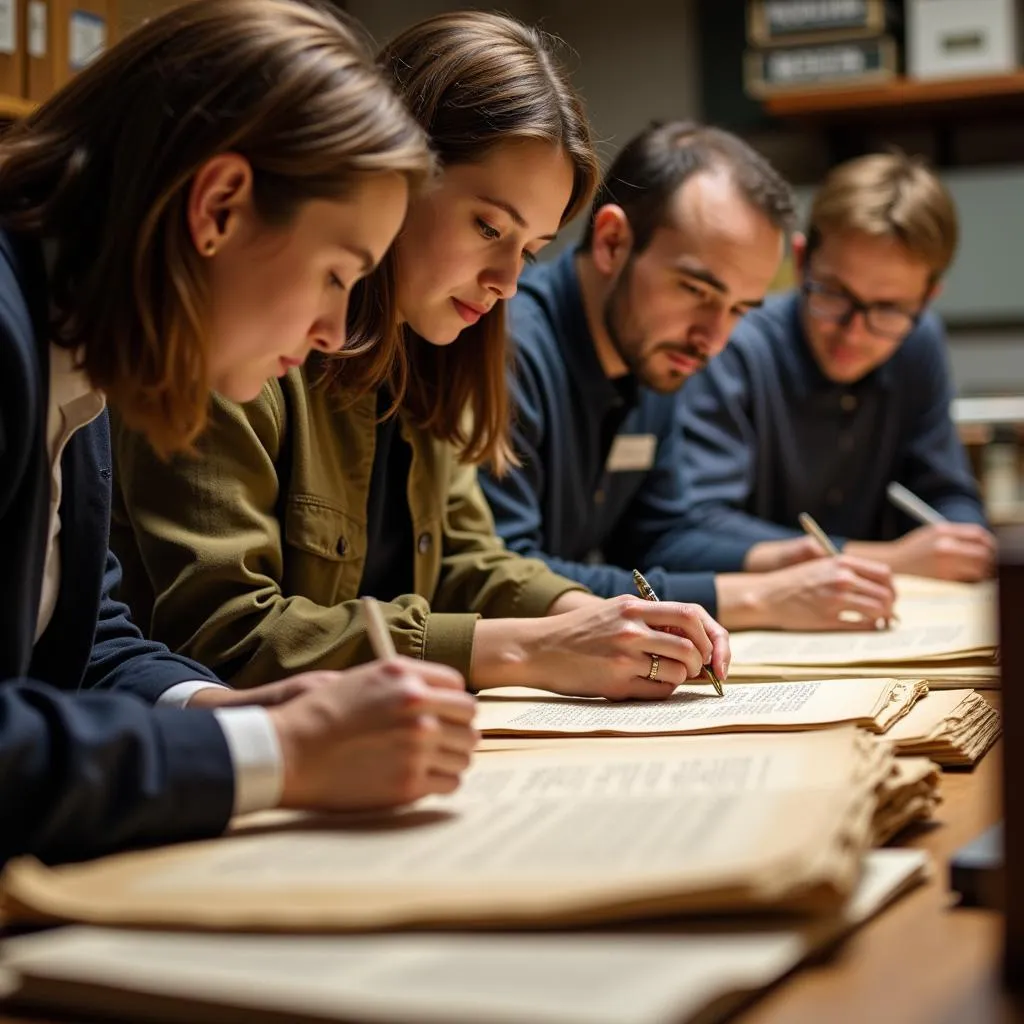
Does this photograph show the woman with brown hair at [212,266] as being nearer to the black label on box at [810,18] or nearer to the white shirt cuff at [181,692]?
the white shirt cuff at [181,692]

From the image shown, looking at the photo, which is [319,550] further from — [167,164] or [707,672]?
[167,164]

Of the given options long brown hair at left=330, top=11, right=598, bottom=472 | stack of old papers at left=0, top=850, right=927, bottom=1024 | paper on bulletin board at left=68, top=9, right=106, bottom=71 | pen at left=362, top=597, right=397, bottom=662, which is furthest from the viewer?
paper on bulletin board at left=68, top=9, right=106, bottom=71

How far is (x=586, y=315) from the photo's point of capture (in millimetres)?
2121

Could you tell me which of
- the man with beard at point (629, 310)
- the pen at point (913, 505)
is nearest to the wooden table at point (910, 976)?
the man with beard at point (629, 310)

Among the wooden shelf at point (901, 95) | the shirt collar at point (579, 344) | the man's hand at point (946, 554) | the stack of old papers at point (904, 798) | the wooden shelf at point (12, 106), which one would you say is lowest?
the man's hand at point (946, 554)

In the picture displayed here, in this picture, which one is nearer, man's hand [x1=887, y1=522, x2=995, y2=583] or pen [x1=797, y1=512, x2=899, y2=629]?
pen [x1=797, y1=512, x2=899, y2=629]

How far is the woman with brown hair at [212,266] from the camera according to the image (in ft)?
2.73

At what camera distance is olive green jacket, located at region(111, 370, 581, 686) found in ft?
4.18

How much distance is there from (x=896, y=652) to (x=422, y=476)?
1.75ft

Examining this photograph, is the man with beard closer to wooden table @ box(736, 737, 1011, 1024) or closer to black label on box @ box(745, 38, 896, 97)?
wooden table @ box(736, 737, 1011, 1024)

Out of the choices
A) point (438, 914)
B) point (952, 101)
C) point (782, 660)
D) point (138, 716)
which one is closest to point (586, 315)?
point (782, 660)

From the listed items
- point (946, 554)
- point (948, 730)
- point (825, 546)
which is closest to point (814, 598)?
point (825, 546)

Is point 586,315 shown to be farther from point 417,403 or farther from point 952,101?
point 952,101

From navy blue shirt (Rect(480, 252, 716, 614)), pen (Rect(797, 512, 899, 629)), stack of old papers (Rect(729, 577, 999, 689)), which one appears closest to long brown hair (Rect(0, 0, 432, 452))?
stack of old papers (Rect(729, 577, 999, 689))
